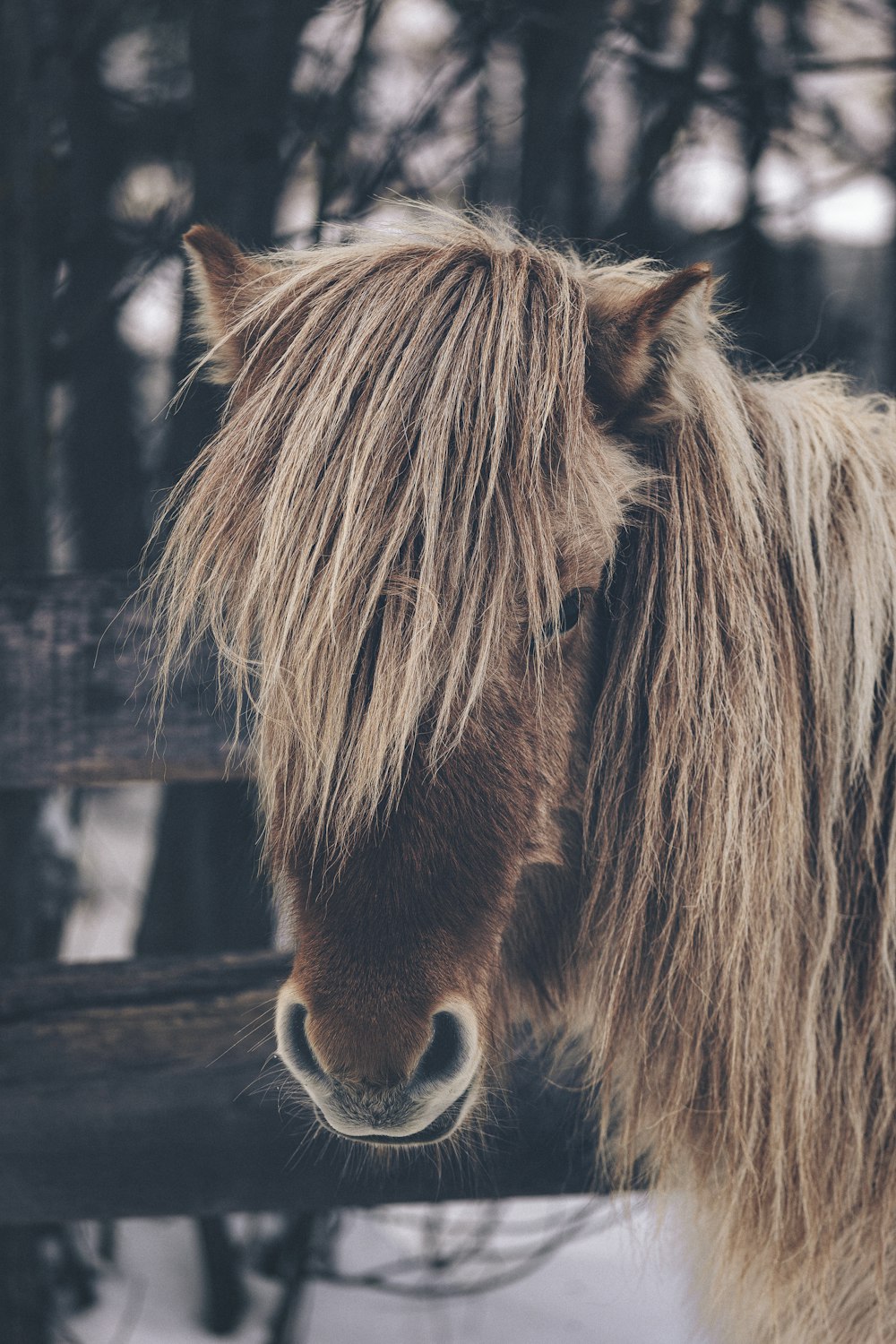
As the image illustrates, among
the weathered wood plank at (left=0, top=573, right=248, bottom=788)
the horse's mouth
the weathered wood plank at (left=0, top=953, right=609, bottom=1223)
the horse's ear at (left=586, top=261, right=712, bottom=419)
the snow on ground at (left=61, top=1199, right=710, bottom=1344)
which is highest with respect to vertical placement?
the horse's ear at (left=586, top=261, right=712, bottom=419)

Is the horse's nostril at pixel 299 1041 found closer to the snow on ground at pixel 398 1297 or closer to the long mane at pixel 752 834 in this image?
the long mane at pixel 752 834

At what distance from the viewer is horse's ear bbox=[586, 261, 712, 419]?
116cm

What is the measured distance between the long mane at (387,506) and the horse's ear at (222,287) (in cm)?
11

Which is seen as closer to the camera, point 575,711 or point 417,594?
point 417,594

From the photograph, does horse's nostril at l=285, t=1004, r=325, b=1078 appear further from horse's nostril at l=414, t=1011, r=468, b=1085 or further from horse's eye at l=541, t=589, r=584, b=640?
horse's eye at l=541, t=589, r=584, b=640

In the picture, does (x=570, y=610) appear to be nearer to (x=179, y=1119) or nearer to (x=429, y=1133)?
(x=429, y=1133)

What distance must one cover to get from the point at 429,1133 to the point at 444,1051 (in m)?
0.12

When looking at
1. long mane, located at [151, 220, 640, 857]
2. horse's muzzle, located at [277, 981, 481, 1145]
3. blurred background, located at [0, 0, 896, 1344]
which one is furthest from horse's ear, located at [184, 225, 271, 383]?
horse's muzzle, located at [277, 981, 481, 1145]

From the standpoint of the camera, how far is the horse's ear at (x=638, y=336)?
1157 mm

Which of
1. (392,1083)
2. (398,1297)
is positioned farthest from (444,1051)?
(398,1297)

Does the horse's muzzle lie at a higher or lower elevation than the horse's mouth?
higher

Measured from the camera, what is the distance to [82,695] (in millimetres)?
1536

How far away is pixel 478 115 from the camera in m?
2.95

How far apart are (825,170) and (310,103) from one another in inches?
75.8
